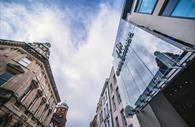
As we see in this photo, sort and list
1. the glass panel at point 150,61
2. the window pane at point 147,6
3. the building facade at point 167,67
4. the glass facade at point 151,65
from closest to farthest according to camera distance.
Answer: the building facade at point 167,67 < the glass facade at point 151,65 < the glass panel at point 150,61 < the window pane at point 147,6

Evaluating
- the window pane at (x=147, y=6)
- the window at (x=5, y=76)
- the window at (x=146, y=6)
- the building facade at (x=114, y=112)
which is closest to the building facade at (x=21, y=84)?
the window at (x=5, y=76)

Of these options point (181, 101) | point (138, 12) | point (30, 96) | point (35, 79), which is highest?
point (138, 12)

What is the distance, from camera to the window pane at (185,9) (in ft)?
20.4

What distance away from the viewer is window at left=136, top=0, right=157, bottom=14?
1016 cm

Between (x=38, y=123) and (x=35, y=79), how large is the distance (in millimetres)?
7937

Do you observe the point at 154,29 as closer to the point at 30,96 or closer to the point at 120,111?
the point at 120,111

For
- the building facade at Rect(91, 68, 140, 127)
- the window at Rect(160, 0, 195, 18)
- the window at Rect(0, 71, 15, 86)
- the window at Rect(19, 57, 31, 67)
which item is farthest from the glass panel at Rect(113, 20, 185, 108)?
the window at Rect(19, 57, 31, 67)

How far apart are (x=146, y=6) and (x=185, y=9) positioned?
553 centimetres

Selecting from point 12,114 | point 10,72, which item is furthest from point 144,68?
point 10,72

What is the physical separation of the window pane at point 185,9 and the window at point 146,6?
3.00 metres

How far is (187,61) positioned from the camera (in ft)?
19.4

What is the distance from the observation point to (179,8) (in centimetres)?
719

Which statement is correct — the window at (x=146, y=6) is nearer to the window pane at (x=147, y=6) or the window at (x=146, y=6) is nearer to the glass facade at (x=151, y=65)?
the window pane at (x=147, y=6)

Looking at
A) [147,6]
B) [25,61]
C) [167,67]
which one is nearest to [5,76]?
[25,61]
